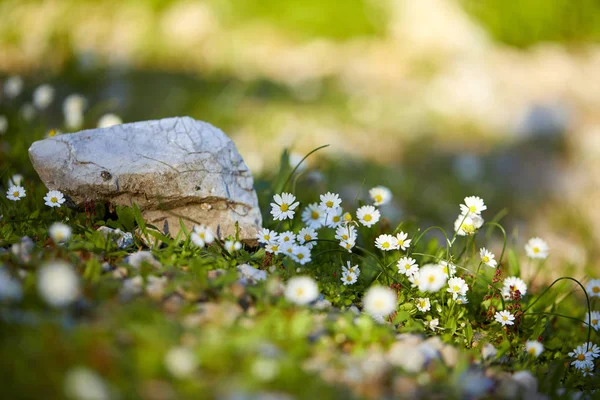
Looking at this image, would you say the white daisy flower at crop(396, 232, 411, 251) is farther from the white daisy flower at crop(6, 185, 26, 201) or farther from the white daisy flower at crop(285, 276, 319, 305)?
the white daisy flower at crop(6, 185, 26, 201)

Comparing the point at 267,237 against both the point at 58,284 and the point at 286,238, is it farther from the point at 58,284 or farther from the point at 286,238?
the point at 58,284

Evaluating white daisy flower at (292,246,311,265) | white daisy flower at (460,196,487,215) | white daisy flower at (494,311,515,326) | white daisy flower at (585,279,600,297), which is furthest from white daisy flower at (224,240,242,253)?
white daisy flower at (585,279,600,297)

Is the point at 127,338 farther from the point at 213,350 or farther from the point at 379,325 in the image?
the point at 379,325

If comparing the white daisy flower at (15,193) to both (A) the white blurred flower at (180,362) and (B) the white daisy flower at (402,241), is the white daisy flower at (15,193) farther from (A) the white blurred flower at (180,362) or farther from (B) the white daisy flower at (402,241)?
(B) the white daisy flower at (402,241)

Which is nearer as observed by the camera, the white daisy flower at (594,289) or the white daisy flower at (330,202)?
the white daisy flower at (330,202)

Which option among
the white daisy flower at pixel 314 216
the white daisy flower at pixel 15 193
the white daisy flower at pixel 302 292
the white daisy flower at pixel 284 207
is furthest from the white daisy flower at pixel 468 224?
the white daisy flower at pixel 15 193

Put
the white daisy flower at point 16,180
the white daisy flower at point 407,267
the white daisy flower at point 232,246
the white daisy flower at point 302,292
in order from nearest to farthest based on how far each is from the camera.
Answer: the white daisy flower at point 302,292, the white daisy flower at point 232,246, the white daisy flower at point 407,267, the white daisy flower at point 16,180
